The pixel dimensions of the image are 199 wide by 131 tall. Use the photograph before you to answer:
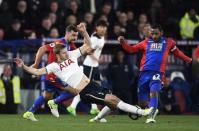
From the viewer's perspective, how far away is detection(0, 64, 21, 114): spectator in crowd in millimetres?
20781

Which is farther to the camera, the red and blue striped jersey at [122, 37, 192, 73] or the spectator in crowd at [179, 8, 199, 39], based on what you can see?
the spectator in crowd at [179, 8, 199, 39]

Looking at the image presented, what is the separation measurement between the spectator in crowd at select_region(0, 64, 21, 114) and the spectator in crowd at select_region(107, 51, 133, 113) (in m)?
2.81

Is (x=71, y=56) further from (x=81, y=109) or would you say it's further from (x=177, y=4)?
(x=177, y=4)

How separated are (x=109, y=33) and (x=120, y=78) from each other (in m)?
1.91

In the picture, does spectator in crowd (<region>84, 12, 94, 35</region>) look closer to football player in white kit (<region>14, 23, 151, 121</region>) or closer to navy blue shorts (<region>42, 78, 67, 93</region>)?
navy blue shorts (<region>42, 78, 67, 93</region>)

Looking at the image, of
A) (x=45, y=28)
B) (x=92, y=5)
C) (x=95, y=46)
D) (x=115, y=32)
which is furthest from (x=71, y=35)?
(x=92, y=5)

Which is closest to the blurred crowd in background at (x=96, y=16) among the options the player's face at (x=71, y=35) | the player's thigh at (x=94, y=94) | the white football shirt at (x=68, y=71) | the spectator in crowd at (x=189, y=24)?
the spectator in crowd at (x=189, y=24)

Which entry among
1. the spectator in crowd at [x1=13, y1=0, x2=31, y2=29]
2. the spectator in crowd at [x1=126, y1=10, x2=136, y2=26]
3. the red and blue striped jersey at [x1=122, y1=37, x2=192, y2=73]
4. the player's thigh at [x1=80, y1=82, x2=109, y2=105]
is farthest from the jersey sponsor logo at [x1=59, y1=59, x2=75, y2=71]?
the spectator in crowd at [x1=126, y1=10, x2=136, y2=26]

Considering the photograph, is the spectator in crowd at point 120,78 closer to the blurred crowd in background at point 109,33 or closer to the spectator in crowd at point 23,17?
the blurred crowd in background at point 109,33

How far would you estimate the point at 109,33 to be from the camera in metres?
23.2

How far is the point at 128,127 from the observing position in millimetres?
13977

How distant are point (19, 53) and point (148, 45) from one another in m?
6.51

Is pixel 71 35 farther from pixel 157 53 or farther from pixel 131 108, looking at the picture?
pixel 131 108

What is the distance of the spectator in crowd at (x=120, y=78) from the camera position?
21.9 metres
